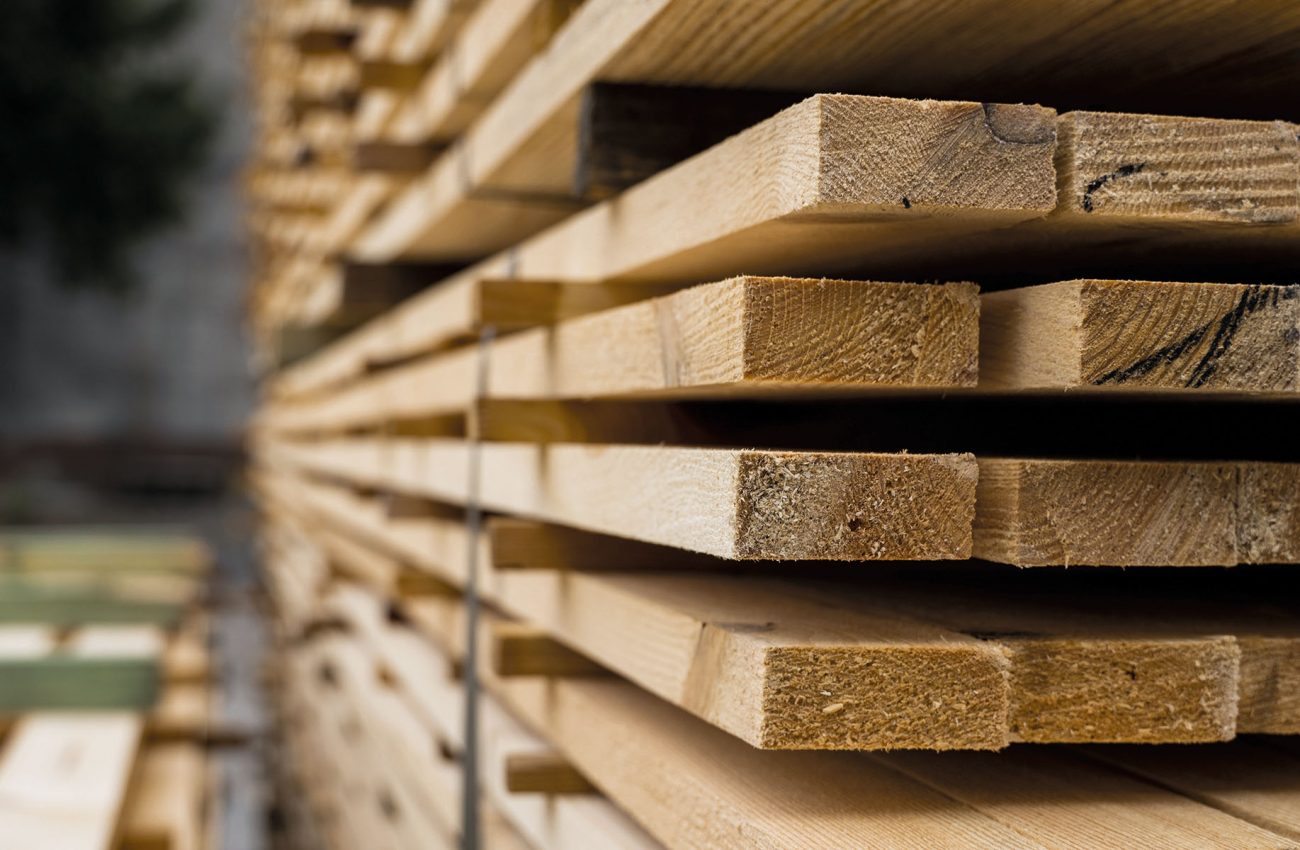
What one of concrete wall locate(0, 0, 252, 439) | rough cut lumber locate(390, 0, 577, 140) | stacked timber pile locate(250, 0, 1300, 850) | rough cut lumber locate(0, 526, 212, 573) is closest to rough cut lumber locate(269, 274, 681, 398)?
stacked timber pile locate(250, 0, 1300, 850)

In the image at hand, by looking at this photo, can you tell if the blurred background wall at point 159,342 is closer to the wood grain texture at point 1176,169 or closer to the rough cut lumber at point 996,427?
the rough cut lumber at point 996,427

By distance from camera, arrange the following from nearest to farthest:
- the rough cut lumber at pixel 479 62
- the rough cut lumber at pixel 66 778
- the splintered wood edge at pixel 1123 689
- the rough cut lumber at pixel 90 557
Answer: the splintered wood edge at pixel 1123 689, the rough cut lumber at pixel 479 62, the rough cut lumber at pixel 66 778, the rough cut lumber at pixel 90 557

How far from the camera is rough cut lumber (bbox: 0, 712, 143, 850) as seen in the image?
95.7 inches

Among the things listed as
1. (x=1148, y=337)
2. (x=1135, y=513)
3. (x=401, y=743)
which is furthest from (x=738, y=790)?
(x=401, y=743)

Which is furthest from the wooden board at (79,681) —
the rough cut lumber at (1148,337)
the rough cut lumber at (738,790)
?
the rough cut lumber at (1148,337)

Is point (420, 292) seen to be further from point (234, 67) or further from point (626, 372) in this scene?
point (234, 67)

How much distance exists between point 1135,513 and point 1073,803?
0.29m

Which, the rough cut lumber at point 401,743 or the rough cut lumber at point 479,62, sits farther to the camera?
the rough cut lumber at point 401,743

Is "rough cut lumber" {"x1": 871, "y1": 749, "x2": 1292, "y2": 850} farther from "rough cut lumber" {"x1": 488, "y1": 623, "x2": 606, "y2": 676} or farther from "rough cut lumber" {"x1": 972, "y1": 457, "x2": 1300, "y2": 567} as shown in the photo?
"rough cut lumber" {"x1": 488, "y1": 623, "x2": 606, "y2": 676}

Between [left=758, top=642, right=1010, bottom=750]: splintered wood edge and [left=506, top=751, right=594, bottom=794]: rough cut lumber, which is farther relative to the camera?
[left=506, top=751, right=594, bottom=794]: rough cut lumber

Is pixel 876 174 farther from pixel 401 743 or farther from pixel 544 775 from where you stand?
pixel 401 743

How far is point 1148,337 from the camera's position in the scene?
131 cm

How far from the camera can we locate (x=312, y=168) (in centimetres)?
543

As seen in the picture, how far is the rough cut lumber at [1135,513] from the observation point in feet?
4.45
